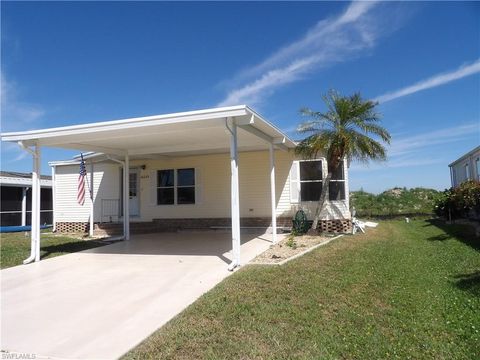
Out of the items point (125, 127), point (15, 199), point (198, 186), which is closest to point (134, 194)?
point (198, 186)

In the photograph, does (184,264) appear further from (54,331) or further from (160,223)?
(160,223)

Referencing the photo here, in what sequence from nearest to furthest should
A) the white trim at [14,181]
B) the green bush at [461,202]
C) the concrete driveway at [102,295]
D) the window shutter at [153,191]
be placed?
the concrete driveway at [102,295] → the green bush at [461,202] → the window shutter at [153,191] → the white trim at [14,181]

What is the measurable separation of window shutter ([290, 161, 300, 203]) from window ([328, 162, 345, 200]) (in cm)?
109

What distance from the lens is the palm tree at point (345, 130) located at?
11.2 m

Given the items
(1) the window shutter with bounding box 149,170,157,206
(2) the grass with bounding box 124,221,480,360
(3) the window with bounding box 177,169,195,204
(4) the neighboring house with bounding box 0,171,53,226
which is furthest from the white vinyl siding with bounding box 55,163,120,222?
(2) the grass with bounding box 124,221,480,360

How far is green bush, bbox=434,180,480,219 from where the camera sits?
11889 mm

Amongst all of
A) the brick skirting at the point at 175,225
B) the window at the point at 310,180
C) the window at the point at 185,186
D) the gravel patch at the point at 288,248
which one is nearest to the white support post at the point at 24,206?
the brick skirting at the point at 175,225

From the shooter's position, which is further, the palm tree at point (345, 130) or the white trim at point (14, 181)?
the white trim at point (14, 181)

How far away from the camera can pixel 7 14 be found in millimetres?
9789

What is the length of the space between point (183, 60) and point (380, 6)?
730 cm

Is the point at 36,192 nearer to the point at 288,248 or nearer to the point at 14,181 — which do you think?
the point at 288,248

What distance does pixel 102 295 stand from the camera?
5.88 meters

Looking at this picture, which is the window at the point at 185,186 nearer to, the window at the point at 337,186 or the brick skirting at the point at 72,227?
the brick skirting at the point at 72,227

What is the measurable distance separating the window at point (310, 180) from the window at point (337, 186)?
40cm
